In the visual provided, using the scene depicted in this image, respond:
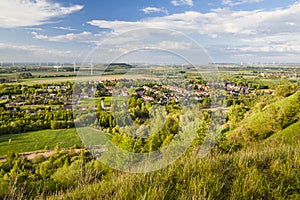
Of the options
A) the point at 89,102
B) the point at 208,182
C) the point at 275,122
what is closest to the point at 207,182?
the point at 208,182

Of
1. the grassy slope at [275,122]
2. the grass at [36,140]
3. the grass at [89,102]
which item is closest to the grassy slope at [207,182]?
the grass at [89,102]

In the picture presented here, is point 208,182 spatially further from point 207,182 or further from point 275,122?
point 275,122

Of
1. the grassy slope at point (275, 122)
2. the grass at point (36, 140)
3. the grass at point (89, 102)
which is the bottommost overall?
the grass at point (36, 140)

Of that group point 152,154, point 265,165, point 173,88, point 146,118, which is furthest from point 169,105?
point 265,165

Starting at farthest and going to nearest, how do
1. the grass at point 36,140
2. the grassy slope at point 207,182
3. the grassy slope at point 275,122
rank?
the grass at point 36,140, the grassy slope at point 275,122, the grassy slope at point 207,182

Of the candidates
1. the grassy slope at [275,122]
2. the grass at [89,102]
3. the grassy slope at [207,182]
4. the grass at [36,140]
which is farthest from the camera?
the grass at [36,140]

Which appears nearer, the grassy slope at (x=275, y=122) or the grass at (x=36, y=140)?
the grassy slope at (x=275, y=122)

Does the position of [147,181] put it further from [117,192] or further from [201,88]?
[201,88]

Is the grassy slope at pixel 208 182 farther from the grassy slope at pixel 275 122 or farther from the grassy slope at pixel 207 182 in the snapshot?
the grassy slope at pixel 275 122

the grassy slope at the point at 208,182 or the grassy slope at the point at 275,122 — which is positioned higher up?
the grassy slope at the point at 208,182
